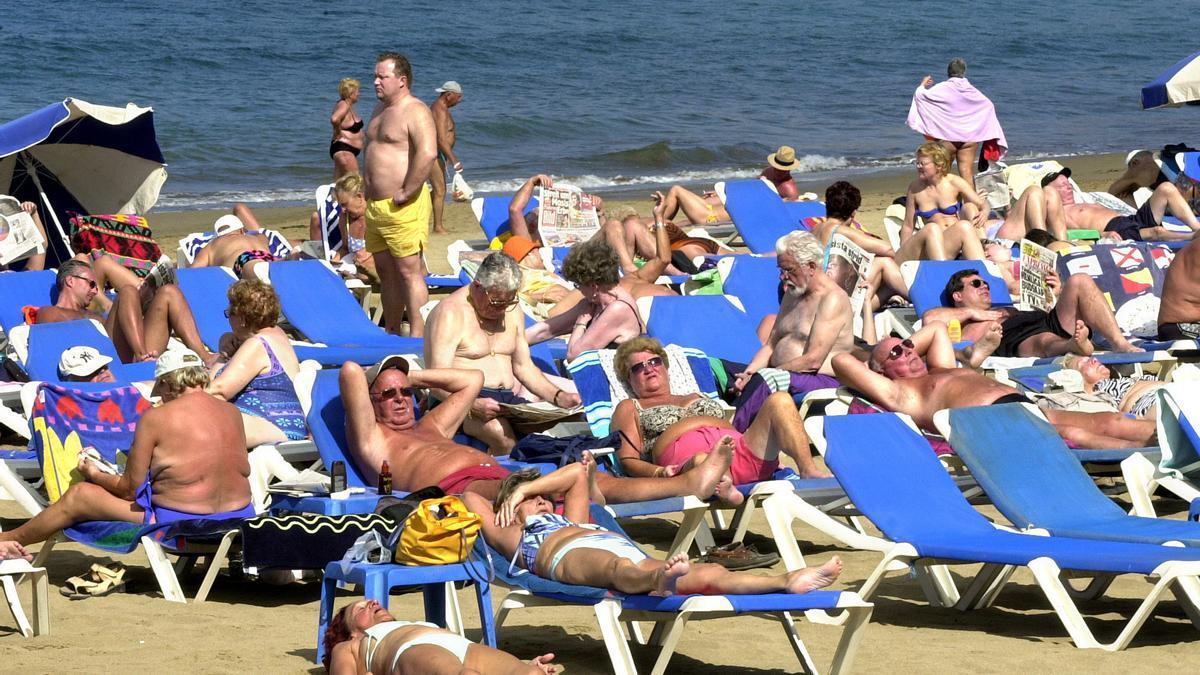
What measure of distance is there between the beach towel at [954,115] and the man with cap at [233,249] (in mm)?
5186

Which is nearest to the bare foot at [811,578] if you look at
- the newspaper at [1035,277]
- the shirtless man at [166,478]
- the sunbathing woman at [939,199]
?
the shirtless man at [166,478]

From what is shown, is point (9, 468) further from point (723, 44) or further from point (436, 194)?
point (723, 44)

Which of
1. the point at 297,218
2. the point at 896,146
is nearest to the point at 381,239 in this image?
the point at 297,218

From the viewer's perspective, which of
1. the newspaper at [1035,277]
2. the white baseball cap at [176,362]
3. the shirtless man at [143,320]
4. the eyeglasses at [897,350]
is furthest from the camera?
the newspaper at [1035,277]

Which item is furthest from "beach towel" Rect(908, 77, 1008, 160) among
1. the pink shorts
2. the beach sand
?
the beach sand

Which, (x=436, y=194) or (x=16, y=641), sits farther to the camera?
(x=436, y=194)

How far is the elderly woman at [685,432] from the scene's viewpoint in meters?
5.50

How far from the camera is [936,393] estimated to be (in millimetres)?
6301

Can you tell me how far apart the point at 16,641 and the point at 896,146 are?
20.0 m

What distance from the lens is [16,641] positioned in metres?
4.55

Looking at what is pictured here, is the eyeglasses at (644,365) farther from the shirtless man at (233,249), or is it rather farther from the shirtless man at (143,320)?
the shirtless man at (233,249)

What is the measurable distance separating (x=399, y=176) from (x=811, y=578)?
14.7 feet

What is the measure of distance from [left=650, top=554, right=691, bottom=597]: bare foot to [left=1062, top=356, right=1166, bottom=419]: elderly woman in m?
2.80

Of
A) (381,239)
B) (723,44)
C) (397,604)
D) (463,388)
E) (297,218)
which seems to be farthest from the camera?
(723,44)
